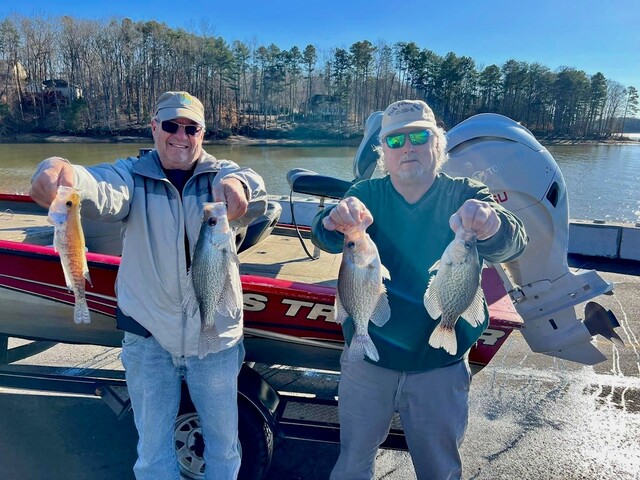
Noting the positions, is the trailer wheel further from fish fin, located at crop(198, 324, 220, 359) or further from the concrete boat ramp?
fish fin, located at crop(198, 324, 220, 359)

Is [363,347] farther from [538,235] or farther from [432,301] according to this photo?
[538,235]

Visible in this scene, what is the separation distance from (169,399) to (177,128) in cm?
129

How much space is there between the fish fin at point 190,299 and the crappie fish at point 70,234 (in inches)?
17.0

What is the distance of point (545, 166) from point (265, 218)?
84.5 inches

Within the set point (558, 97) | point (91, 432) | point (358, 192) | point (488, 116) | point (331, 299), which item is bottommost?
point (91, 432)

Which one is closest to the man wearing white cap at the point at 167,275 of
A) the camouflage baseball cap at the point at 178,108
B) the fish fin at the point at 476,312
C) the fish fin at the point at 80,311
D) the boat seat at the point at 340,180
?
the camouflage baseball cap at the point at 178,108

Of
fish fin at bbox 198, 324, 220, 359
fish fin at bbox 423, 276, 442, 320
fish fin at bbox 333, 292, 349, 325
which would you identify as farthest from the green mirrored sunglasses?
fish fin at bbox 198, 324, 220, 359

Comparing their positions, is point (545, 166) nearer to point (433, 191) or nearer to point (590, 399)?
point (433, 191)

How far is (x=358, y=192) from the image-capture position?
222cm

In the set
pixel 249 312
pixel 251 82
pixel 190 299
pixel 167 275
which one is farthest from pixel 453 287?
pixel 251 82

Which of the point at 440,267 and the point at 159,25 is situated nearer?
the point at 440,267

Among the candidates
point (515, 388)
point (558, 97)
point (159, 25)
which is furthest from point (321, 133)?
point (515, 388)

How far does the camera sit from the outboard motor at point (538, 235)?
332 cm

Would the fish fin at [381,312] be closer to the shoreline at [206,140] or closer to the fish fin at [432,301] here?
the fish fin at [432,301]
